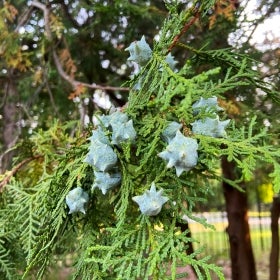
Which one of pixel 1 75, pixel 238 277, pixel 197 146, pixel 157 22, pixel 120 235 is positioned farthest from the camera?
pixel 238 277

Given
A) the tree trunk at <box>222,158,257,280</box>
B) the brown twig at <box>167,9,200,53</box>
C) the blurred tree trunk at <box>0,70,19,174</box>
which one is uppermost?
the blurred tree trunk at <box>0,70,19,174</box>

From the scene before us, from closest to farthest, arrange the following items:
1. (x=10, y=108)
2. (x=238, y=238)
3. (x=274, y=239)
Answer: (x=10, y=108)
(x=238, y=238)
(x=274, y=239)

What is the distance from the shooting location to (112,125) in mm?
885

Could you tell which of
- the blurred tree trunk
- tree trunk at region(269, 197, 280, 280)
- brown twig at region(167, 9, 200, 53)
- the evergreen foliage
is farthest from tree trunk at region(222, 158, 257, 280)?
brown twig at region(167, 9, 200, 53)

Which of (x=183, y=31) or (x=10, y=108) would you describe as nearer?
(x=183, y=31)

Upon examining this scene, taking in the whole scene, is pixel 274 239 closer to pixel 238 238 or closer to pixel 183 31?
pixel 238 238

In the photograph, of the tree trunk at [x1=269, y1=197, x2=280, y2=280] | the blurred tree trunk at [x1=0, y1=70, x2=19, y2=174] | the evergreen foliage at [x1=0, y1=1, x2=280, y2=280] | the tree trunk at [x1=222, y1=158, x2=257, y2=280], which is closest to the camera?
the evergreen foliage at [x1=0, y1=1, x2=280, y2=280]

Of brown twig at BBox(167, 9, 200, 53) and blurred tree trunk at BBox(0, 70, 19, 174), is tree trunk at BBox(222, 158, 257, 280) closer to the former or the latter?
blurred tree trunk at BBox(0, 70, 19, 174)

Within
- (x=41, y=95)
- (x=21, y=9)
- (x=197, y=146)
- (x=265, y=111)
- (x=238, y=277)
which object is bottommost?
(x=238, y=277)

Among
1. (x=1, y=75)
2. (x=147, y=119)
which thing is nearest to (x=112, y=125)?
(x=147, y=119)

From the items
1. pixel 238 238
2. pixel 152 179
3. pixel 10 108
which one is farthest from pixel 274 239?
pixel 152 179

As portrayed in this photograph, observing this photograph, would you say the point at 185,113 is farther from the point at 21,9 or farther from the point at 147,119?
the point at 21,9

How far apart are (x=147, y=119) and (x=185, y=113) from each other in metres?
0.10

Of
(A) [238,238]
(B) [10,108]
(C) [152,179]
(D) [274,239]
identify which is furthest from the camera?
(D) [274,239]
